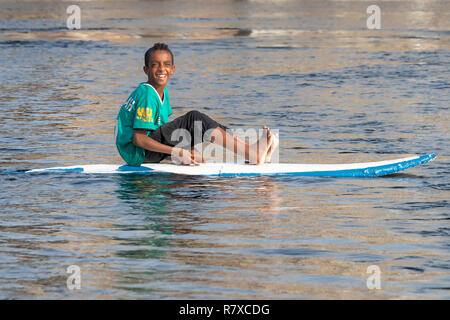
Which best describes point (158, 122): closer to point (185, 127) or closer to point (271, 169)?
point (185, 127)

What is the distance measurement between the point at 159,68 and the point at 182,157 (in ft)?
3.33

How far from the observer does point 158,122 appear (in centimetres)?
1077

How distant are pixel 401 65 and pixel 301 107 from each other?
8.48 metres

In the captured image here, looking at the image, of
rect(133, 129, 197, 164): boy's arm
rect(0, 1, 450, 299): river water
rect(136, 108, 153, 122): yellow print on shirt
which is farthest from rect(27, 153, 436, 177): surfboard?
rect(136, 108, 153, 122): yellow print on shirt

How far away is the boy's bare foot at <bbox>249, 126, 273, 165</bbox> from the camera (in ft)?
35.6

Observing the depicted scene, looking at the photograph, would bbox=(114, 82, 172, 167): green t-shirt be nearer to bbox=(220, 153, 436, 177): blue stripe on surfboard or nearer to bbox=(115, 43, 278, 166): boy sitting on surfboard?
bbox=(115, 43, 278, 166): boy sitting on surfboard

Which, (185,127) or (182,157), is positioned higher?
(185,127)

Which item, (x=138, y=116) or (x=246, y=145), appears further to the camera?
(x=246, y=145)

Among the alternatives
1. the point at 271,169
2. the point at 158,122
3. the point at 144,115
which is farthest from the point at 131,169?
the point at 271,169

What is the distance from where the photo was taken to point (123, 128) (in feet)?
35.2

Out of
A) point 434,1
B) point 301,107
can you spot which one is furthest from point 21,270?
point 434,1

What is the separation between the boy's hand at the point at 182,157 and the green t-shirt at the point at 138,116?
337 mm

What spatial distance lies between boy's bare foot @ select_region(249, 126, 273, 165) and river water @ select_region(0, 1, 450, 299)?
211 millimetres

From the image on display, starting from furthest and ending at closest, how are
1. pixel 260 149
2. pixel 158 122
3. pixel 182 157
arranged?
1. pixel 260 149
2. pixel 182 157
3. pixel 158 122
